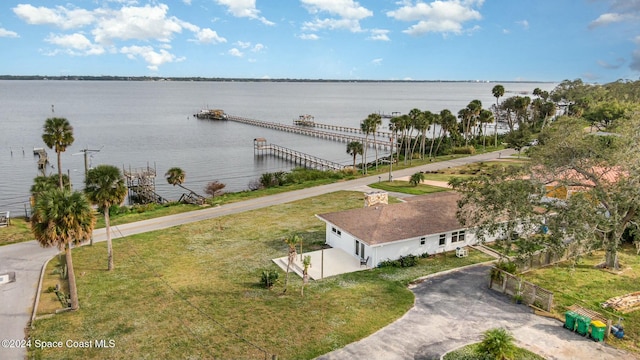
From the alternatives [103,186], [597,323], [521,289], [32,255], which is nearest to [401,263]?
[521,289]

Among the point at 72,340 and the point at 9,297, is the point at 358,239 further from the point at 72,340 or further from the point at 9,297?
the point at 9,297

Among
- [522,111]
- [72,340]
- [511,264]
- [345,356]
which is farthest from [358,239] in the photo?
[522,111]

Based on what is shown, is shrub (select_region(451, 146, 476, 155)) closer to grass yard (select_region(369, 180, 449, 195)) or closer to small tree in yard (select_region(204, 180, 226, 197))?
grass yard (select_region(369, 180, 449, 195))

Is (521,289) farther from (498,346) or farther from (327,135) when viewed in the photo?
(327,135)

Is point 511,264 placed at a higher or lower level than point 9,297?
higher

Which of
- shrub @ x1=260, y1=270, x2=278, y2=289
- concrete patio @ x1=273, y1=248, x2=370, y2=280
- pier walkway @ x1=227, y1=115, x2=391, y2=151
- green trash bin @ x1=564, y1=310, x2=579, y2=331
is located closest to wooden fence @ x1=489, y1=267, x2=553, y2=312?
green trash bin @ x1=564, y1=310, x2=579, y2=331

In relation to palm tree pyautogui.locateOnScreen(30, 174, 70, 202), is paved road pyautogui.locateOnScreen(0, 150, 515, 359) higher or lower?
lower

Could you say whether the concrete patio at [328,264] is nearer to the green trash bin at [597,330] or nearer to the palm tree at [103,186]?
the palm tree at [103,186]
